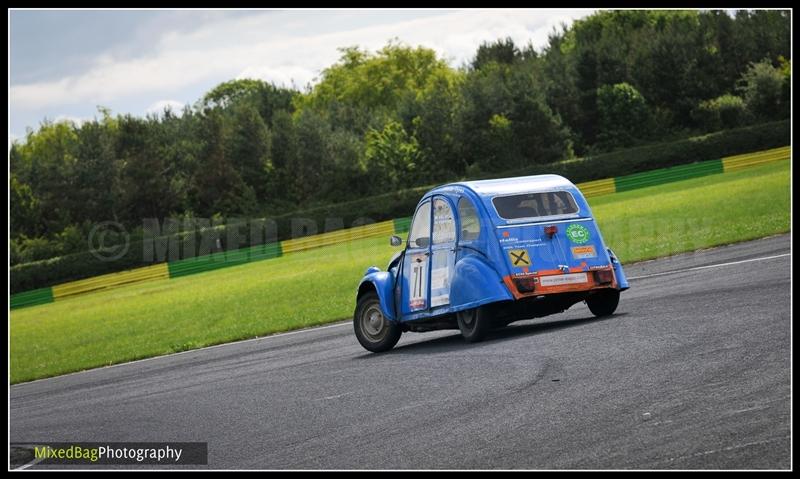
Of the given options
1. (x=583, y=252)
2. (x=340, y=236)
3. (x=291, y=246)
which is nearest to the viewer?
(x=583, y=252)

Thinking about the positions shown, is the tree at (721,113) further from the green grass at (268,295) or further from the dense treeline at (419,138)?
the green grass at (268,295)

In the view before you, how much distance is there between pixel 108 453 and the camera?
31.7ft

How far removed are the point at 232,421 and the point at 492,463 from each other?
392cm

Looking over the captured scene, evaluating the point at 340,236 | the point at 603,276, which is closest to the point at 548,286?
the point at 603,276

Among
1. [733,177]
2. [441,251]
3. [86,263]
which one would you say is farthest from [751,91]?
[441,251]

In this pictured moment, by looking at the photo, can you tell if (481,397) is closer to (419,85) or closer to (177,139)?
(177,139)

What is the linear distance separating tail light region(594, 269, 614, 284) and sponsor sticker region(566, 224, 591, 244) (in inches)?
16.2

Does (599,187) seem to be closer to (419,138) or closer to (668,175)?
(668,175)

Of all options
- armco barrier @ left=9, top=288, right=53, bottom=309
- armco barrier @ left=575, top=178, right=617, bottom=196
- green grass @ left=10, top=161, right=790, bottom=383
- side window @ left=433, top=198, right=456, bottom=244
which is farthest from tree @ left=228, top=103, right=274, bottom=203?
side window @ left=433, top=198, right=456, bottom=244

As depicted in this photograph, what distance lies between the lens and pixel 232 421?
403 inches

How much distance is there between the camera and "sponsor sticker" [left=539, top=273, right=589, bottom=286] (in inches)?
474

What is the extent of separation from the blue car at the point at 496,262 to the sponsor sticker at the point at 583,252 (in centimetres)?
1

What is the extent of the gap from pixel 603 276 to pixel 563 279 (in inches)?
22.5

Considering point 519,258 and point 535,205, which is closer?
point 519,258
